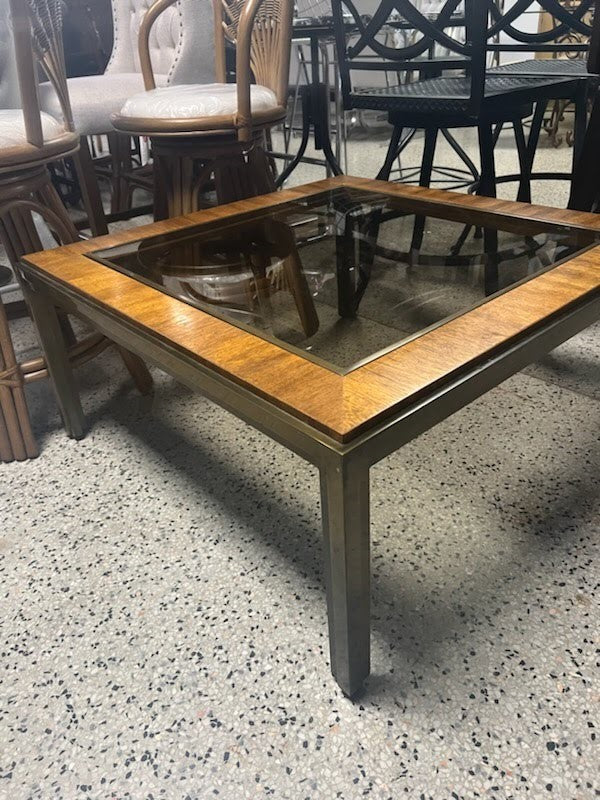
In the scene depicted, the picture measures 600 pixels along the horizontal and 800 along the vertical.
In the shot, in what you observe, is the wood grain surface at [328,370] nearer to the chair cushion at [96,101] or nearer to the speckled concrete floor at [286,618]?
the speckled concrete floor at [286,618]

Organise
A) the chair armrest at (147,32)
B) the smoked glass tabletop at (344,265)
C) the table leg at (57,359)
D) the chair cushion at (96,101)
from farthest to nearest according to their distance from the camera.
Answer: the chair cushion at (96,101) → the chair armrest at (147,32) → the table leg at (57,359) → the smoked glass tabletop at (344,265)

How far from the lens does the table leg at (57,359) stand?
113cm

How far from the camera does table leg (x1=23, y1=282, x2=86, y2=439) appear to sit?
44.6 inches

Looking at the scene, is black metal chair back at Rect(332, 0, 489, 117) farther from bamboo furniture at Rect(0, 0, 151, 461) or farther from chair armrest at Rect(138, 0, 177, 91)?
bamboo furniture at Rect(0, 0, 151, 461)

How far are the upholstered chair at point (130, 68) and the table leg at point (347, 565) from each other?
1354 mm

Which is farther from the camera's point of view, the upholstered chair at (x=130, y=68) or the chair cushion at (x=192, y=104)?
the upholstered chair at (x=130, y=68)

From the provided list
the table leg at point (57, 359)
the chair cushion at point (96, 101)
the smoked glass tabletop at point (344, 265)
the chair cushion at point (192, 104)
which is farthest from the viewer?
the chair cushion at point (96, 101)

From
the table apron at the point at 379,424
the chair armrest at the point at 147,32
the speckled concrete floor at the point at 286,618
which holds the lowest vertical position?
the speckled concrete floor at the point at 286,618

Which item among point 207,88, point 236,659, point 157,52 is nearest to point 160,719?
point 236,659

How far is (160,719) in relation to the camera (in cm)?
74

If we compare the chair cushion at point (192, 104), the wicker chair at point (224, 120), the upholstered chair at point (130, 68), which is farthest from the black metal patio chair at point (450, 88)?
the upholstered chair at point (130, 68)

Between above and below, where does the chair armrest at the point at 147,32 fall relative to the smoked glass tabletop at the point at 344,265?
above

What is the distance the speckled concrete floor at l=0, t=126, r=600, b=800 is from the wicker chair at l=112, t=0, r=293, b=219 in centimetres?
58

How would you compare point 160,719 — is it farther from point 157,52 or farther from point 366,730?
point 157,52
